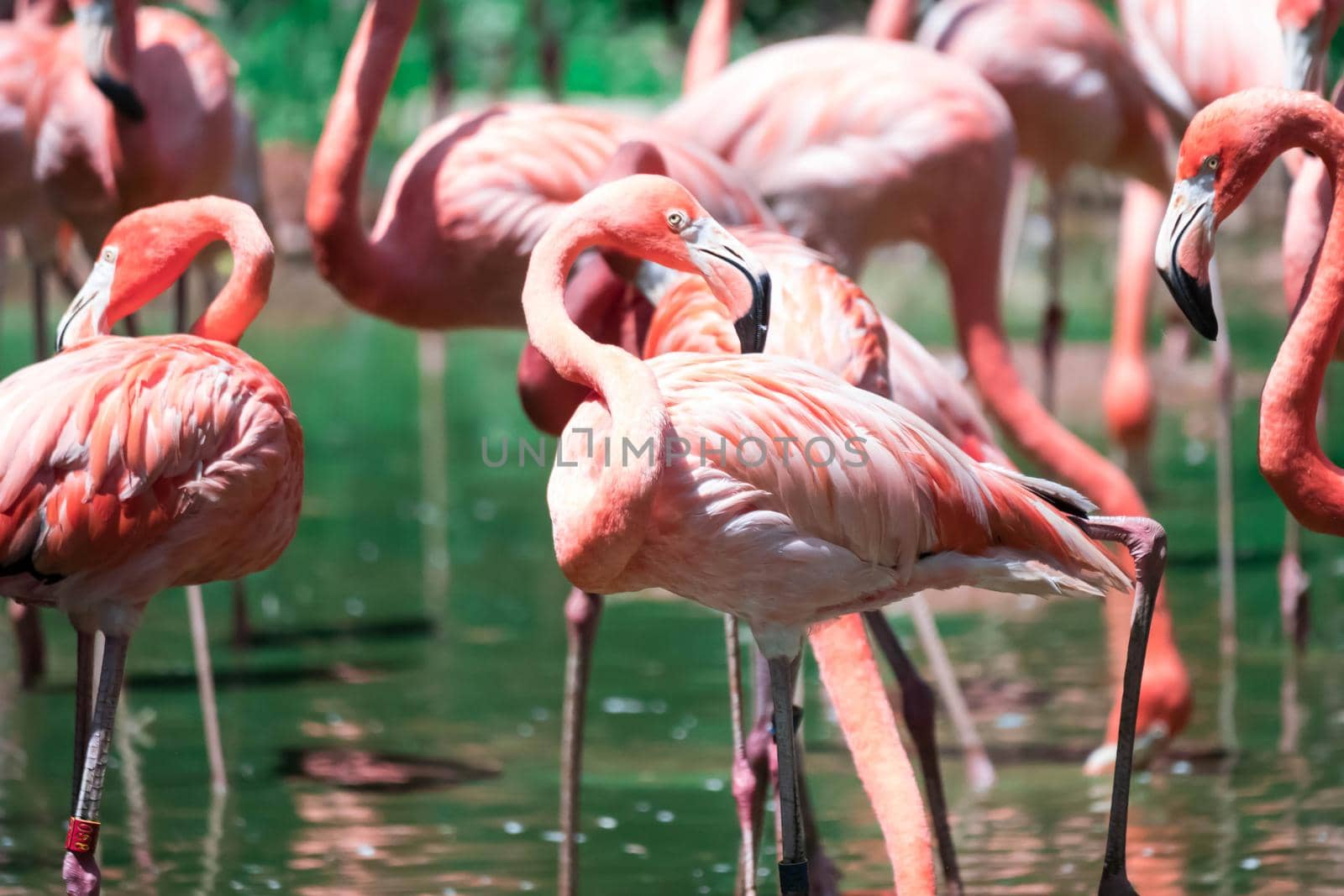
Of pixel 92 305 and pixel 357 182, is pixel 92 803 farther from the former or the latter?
pixel 357 182

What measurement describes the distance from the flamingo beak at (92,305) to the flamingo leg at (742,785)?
1242mm

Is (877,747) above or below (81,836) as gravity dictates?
above

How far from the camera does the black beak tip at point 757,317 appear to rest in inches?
119

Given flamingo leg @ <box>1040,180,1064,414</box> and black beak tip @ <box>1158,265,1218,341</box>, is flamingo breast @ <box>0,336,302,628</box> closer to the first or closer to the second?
black beak tip @ <box>1158,265,1218,341</box>

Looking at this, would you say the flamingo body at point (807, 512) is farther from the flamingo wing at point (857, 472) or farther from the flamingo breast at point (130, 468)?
the flamingo breast at point (130, 468)

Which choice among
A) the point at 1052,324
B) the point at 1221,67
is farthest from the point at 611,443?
the point at 1052,324

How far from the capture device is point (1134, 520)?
2.98 metres

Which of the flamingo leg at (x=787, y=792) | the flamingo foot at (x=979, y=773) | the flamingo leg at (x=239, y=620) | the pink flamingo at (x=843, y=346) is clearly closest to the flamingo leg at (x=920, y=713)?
the pink flamingo at (x=843, y=346)

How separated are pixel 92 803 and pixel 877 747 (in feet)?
4.18

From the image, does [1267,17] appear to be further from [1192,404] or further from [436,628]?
[1192,404]

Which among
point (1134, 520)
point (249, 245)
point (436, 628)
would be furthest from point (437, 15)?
point (1134, 520)

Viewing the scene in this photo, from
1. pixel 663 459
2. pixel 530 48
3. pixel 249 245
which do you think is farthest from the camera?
pixel 530 48

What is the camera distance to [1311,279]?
3.30 m

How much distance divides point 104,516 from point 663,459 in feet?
3.10
